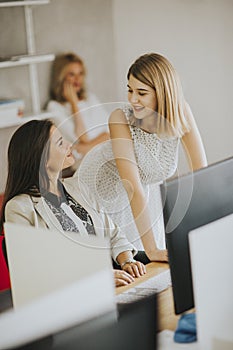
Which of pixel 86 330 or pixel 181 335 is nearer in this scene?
pixel 86 330

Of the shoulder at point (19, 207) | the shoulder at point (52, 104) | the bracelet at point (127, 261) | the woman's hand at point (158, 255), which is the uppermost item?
the shoulder at point (19, 207)

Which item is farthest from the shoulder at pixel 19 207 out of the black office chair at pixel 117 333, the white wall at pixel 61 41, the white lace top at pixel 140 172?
the white wall at pixel 61 41

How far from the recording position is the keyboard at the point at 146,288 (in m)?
2.33

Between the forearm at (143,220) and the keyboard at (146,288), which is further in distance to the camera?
the forearm at (143,220)

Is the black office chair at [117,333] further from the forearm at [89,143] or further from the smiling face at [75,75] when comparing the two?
the smiling face at [75,75]

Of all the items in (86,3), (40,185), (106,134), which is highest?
(86,3)

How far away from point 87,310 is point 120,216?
1579mm

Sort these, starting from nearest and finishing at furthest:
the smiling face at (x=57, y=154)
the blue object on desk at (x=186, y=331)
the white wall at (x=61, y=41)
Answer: the blue object on desk at (x=186, y=331) < the smiling face at (x=57, y=154) < the white wall at (x=61, y=41)

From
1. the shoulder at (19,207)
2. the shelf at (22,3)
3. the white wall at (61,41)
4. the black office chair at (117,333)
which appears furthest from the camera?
the white wall at (61,41)

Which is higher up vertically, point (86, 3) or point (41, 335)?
point (86, 3)

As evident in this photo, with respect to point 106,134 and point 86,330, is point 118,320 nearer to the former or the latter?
point 86,330

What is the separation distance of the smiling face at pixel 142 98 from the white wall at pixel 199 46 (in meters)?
1.95

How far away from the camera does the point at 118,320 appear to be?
1383 millimetres

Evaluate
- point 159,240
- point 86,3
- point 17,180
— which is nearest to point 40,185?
point 17,180
